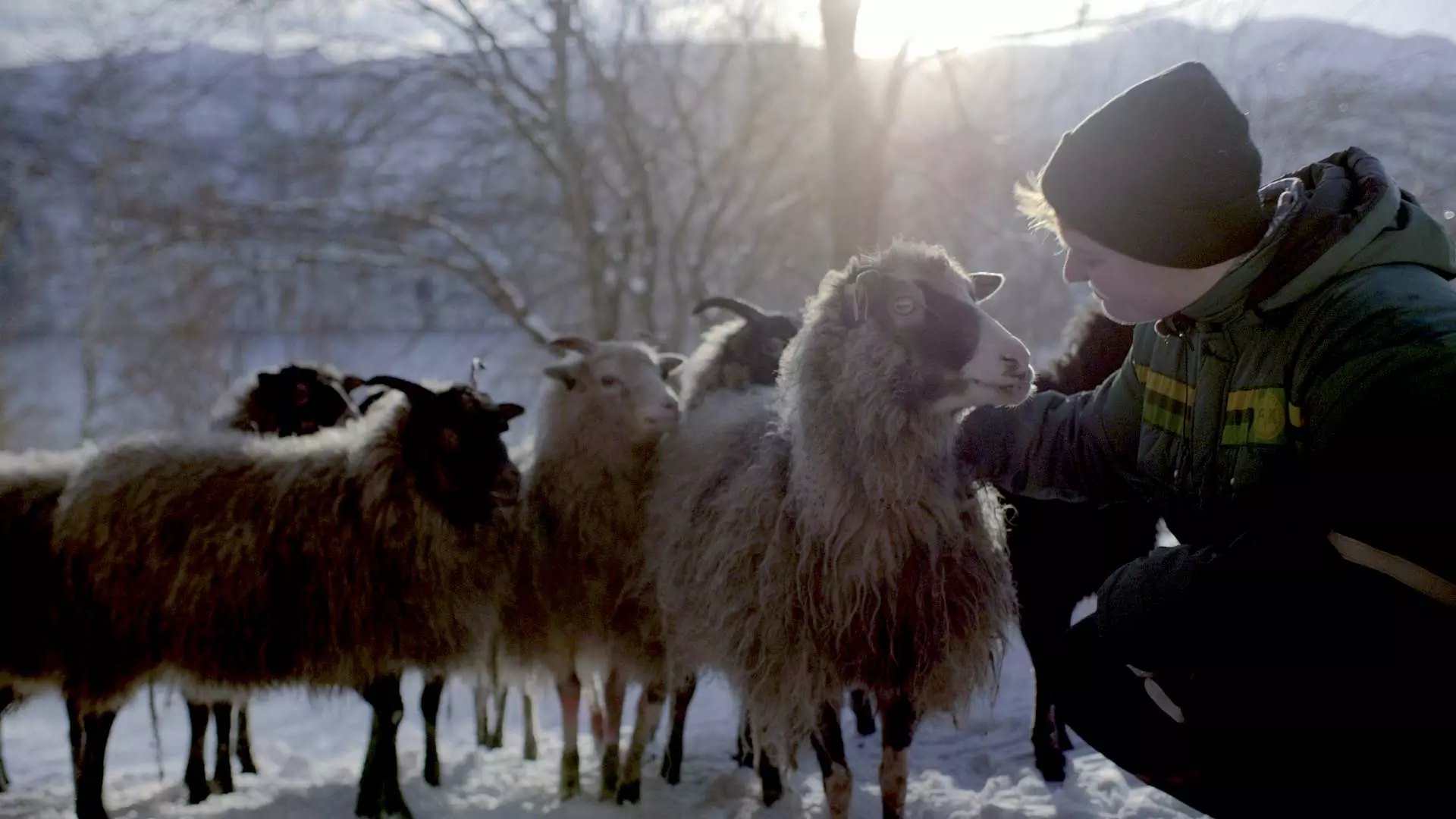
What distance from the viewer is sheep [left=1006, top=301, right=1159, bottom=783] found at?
4.77 metres

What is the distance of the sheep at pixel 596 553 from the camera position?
4574mm

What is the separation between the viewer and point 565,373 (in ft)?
15.9

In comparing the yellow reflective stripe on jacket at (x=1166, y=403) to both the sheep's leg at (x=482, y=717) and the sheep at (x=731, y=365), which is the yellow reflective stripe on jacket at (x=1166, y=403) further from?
the sheep's leg at (x=482, y=717)

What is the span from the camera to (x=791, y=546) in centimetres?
354

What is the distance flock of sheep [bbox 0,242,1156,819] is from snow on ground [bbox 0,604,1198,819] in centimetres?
21

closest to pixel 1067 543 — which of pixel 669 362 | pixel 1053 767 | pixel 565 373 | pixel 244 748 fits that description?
pixel 1053 767

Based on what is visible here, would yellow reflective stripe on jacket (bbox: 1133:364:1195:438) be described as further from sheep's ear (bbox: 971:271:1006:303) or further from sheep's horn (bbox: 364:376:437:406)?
sheep's horn (bbox: 364:376:437:406)

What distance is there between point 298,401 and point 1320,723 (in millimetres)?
5343

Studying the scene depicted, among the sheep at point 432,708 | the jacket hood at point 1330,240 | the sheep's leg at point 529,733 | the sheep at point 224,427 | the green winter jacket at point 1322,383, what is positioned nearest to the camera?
the green winter jacket at point 1322,383

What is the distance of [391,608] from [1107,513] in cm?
352

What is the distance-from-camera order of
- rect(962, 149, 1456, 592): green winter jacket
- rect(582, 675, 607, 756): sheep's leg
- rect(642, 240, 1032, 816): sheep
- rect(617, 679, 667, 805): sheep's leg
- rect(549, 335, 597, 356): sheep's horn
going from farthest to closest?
1. rect(582, 675, 607, 756): sheep's leg
2. rect(549, 335, 597, 356): sheep's horn
3. rect(617, 679, 667, 805): sheep's leg
4. rect(642, 240, 1032, 816): sheep
5. rect(962, 149, 1456, 592): green winter jacket

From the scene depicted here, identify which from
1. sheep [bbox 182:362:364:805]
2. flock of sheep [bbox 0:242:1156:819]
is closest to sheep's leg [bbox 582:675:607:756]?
flock of sheep [bbox 0:242:1156:819]

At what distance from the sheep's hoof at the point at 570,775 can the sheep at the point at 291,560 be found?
2.57ft

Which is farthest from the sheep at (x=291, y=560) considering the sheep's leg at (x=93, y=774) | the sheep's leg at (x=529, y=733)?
the sheep's leg at (x=529, y=733)
